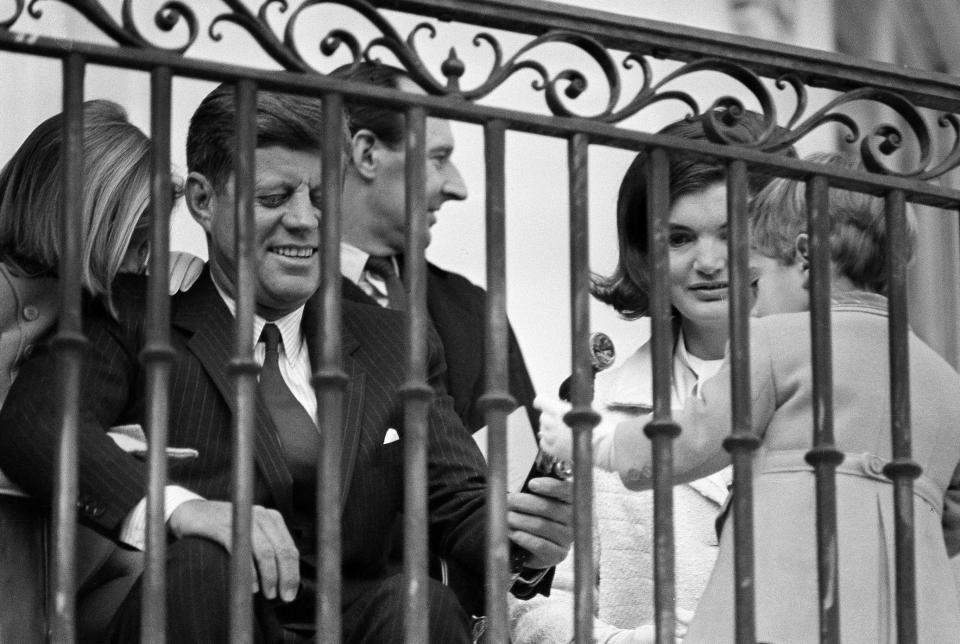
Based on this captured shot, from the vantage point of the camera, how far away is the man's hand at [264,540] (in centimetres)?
394

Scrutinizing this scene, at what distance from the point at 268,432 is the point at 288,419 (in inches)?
4.2

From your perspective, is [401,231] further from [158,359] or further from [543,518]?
[158,359]

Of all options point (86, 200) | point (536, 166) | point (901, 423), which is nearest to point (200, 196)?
point (86, 200)

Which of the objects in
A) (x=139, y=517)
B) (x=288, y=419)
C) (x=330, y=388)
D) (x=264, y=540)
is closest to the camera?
(x=330, y=388)

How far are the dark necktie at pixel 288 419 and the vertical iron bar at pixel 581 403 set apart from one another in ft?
2.52

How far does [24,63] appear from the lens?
6.11 metres

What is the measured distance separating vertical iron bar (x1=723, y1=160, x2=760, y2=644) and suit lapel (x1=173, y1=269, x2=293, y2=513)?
942 millimetres

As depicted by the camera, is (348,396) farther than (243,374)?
Yes

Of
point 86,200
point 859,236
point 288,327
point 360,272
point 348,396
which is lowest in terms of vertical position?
point 348,396

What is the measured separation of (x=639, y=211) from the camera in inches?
219

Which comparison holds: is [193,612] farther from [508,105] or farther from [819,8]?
[819,8]

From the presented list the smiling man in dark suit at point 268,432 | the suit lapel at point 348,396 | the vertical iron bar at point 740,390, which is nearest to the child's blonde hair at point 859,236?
the vertical iron bar at point 740,390

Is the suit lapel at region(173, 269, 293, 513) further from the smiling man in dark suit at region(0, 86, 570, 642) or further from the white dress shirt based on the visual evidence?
the white dress shirt

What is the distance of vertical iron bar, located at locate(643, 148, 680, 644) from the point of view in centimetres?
364
